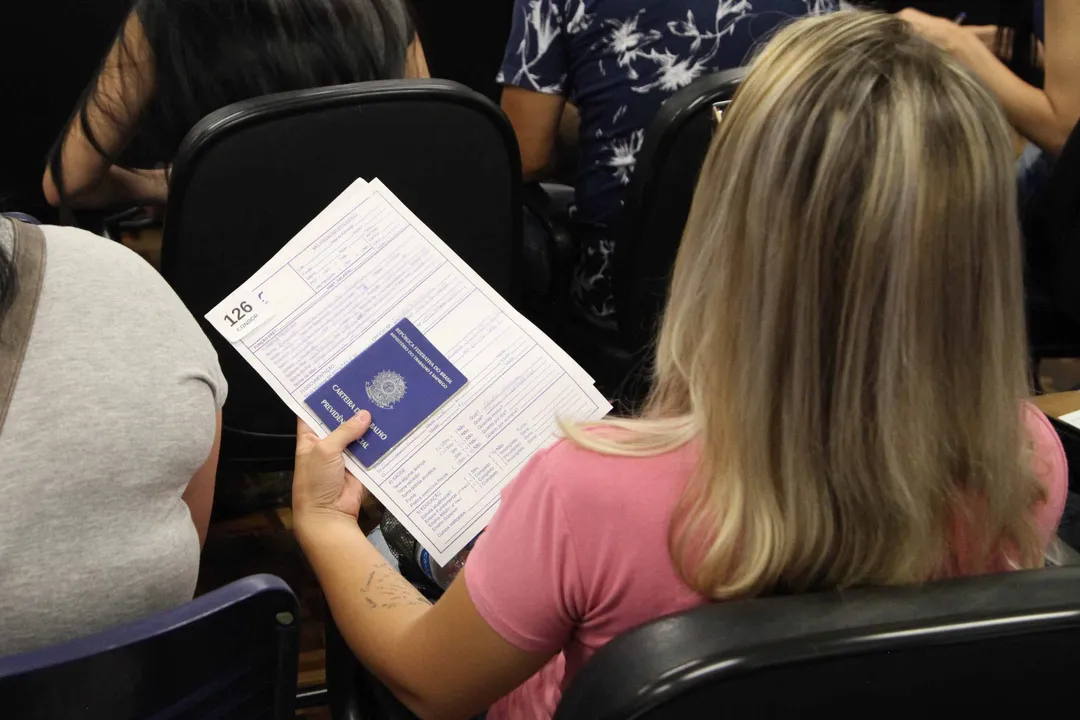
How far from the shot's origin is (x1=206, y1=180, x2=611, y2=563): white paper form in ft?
3.26

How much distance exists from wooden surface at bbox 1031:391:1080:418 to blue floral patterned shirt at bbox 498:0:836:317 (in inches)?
23.4

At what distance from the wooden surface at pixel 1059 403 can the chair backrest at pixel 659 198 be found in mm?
465

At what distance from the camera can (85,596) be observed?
2.46ft

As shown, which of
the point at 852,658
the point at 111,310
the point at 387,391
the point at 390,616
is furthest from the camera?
the point at 387,391

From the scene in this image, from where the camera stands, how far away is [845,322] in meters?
0.66

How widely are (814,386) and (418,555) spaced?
0.59 m

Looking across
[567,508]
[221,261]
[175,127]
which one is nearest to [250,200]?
[221,261]

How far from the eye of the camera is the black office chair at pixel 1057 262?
1516 millimetres

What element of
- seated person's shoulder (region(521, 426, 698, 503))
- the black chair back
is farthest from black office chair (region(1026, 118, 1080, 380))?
seated person's shoulder (region(521, 426, 698, 503))

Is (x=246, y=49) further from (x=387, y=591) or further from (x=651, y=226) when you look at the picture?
(x=387, y=591)

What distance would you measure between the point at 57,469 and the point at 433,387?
0.38 meters

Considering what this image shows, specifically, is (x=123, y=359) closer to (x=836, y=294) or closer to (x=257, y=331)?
(x=257, y=331)

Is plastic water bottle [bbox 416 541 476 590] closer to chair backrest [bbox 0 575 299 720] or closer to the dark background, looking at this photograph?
chair backrest [bbox 0 575 299 720]

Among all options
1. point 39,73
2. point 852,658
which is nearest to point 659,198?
point 852,658
